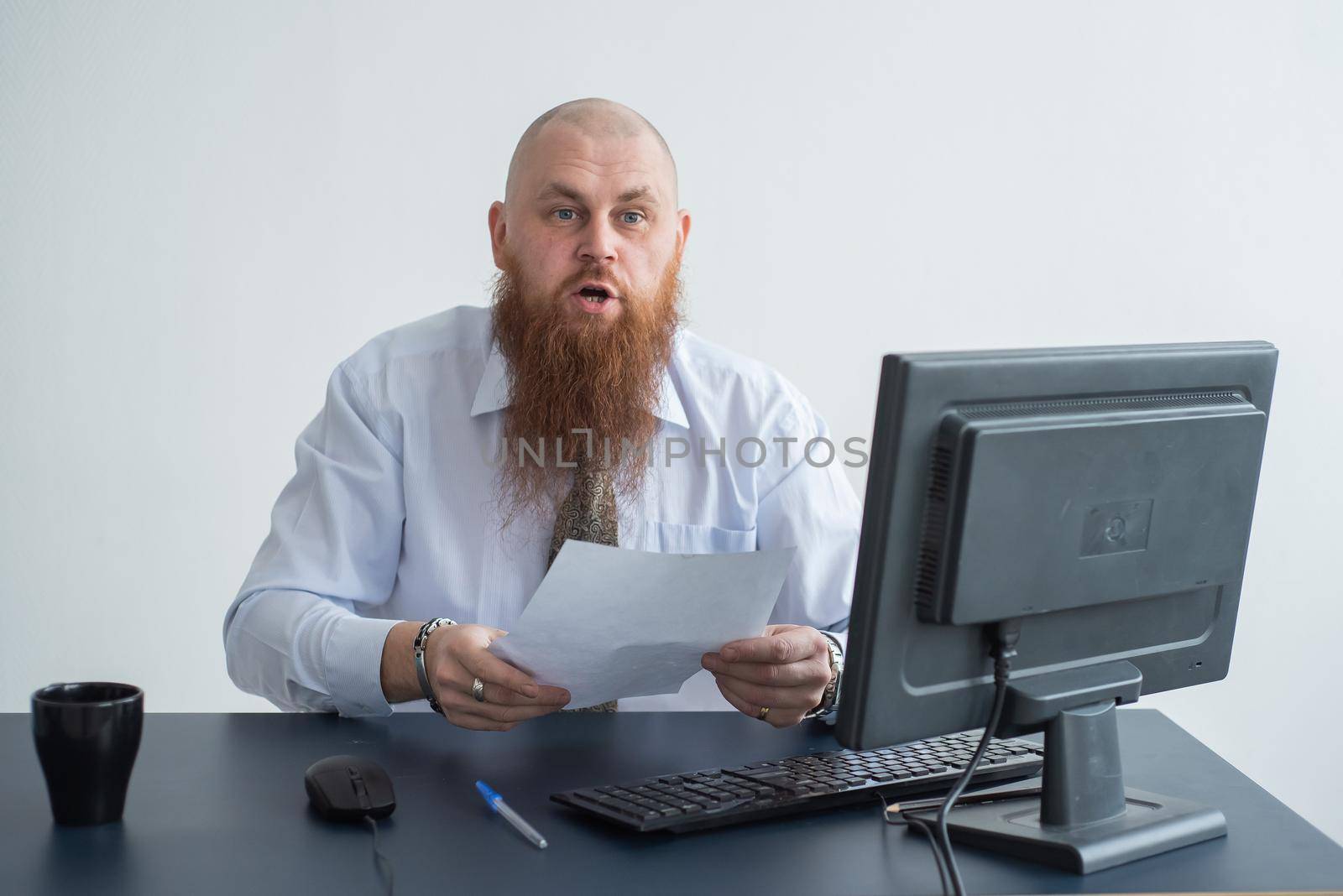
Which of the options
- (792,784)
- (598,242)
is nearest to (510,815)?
(792,784)

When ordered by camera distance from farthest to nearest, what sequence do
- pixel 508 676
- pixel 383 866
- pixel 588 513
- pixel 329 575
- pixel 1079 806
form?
pixel 588 513
pixel 329 575
pixel 508 676
pixel 1079 806
pixel 383 866

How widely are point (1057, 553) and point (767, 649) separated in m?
0.37

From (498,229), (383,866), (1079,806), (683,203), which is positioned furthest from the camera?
(683,203)

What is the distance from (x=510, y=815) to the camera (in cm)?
103

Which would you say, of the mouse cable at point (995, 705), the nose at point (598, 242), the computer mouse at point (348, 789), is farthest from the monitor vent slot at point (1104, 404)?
the nose at point (598, 242)

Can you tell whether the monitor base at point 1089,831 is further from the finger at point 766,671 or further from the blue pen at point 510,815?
the blue pen at point 510,815

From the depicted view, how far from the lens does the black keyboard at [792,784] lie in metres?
1.04

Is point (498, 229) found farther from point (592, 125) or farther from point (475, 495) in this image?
point (475, 495)

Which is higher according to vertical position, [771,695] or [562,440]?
[562,440]

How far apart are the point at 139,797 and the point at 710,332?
202 centimetres

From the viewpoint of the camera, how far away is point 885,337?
2.96 metres

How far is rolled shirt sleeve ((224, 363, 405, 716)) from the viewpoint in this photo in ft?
4.91

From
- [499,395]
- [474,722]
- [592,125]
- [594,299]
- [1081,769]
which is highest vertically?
[592,125]

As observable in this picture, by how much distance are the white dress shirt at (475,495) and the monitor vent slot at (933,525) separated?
897 mm
